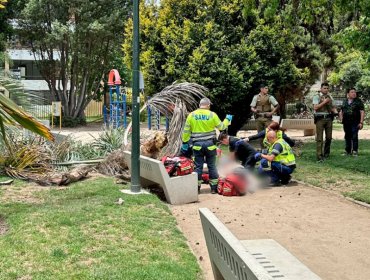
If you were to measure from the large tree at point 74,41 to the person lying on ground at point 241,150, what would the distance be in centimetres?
1612

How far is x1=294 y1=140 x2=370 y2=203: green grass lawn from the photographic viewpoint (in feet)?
29.4

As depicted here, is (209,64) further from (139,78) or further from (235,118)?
(139,78)

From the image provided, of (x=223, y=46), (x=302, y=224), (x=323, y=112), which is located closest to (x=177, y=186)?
(x=302, y=224)

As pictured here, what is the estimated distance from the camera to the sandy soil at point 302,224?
17.5 feet

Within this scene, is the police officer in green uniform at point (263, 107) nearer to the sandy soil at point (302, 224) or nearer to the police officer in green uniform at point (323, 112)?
the police officer in green uniform at point (323, 112)

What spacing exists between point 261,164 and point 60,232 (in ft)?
16.1

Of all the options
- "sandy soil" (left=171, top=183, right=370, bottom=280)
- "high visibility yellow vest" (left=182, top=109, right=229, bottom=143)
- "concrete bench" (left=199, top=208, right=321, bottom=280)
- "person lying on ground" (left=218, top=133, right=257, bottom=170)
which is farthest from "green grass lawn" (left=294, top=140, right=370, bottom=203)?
"concrete bench" (left=199, top=208, right=321, bottom=280)

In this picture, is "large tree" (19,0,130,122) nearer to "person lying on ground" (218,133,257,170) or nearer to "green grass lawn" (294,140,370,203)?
"green grass lawn" (294,140,370,203)

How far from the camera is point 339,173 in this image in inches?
414

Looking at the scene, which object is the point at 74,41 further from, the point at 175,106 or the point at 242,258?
the point at 242,258

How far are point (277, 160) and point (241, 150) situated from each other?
90 cm

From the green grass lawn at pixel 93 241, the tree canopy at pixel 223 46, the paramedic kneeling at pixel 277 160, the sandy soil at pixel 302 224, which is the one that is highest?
the tree canopy at pixel 223 46

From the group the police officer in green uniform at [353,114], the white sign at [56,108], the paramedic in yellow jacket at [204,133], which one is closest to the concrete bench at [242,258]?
the paramedic in yellow jacket at [204,133]

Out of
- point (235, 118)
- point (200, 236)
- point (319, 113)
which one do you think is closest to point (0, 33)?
point (235, 118)
